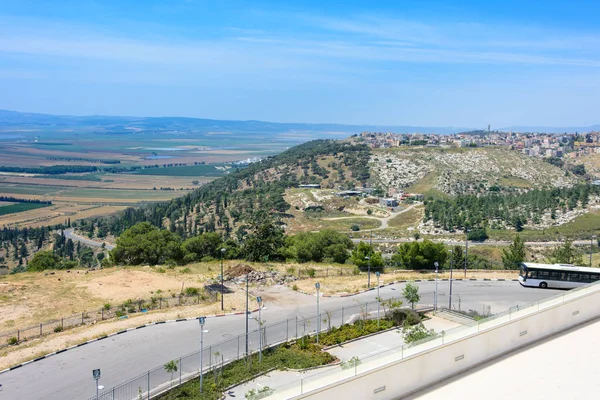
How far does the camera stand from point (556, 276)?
35125 millimetres

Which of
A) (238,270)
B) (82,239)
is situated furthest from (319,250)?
(82,239)

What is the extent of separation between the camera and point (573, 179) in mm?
152000

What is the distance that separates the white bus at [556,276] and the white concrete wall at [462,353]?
16.3m

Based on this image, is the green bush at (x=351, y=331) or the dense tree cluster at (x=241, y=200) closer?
the green bush at (x=351, y=331)

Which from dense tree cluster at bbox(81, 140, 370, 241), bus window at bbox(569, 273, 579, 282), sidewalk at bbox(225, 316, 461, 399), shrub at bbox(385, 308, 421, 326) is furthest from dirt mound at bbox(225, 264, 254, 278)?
dense tree cluster at bbox(81, 140, 370, 241)

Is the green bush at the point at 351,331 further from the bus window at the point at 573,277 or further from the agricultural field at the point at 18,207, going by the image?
the agricultural field at the point at 18,207

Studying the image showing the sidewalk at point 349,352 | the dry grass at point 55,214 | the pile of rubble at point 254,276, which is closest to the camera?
the sidewalk at point 349,352

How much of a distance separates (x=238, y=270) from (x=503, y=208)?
78.5 metres

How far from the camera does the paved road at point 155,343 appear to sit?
70.3 ft

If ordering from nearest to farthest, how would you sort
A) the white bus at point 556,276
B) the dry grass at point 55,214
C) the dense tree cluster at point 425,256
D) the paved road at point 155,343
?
the paved road at point 155,343
the white bus at point 556,276
the dense tree cluster at point 425,256
the dry grass at point 55,214

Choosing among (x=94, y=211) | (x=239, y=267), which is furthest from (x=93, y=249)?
(x=239, y=267)

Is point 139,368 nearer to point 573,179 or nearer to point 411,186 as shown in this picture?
point 411,186

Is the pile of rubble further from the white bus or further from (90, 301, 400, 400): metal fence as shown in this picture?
the white bus

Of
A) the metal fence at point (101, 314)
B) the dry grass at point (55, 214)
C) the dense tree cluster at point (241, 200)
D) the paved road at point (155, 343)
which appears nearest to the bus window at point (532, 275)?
the paved road at point (155, 343)
